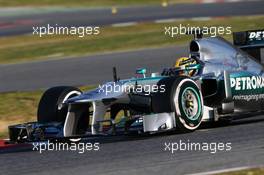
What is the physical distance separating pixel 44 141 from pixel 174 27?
16573 millimetres

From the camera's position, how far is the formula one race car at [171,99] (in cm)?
963

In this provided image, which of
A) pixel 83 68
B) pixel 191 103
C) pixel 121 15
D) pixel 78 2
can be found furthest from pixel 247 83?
pixel 78 2

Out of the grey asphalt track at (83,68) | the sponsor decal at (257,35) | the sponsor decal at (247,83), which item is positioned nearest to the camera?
the sponsor decal at (247,83)

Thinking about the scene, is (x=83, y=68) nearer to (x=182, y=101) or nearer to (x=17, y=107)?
(x=17, y=107)

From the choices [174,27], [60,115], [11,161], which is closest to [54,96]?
[60,115]

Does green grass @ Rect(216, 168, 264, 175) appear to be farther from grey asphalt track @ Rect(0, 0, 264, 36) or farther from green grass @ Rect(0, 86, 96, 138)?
grey asphalt track @ Rect(0, 0, 264, 36)

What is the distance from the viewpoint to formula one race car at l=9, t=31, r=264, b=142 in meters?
9.63

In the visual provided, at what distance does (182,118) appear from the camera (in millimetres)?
9695

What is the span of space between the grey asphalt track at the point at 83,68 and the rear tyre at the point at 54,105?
588 centimetres

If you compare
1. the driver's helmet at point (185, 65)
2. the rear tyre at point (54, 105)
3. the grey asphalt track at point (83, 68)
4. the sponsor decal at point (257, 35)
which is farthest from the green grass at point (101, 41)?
the rear tyre at point (54, 105)

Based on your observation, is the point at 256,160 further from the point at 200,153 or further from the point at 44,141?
the point at 44,141

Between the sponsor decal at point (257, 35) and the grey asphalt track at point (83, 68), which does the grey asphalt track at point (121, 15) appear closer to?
the grey asphalt track at point (83, 68)

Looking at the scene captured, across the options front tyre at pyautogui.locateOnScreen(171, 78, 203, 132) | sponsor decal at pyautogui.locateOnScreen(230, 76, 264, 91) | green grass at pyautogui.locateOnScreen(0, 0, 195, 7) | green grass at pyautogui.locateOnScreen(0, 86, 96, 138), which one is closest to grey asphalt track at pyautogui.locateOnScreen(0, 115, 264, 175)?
front tyre at pyautogui.locateOnScreen(171, 78, 203, 132)

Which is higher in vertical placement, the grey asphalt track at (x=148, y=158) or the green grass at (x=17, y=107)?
the green grass at (x=17, y=107)
